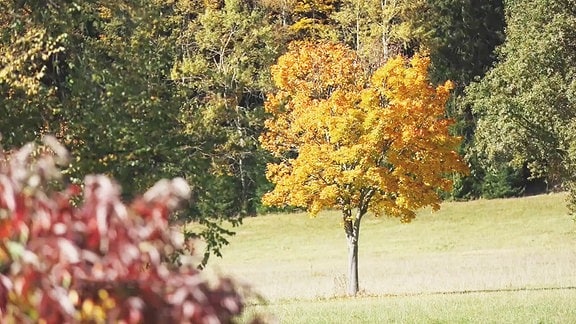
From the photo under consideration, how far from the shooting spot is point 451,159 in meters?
30.5

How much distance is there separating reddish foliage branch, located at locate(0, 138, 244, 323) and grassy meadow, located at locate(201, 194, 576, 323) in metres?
11.6

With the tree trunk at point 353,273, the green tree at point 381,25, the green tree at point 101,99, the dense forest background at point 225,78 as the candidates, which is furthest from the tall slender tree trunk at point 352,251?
the green tree at point 381,25

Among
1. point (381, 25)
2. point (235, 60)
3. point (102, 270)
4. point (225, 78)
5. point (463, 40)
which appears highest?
point (381, 25)

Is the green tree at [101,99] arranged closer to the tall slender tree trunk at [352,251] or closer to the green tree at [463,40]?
the tall slender tree trunk at [352,251]

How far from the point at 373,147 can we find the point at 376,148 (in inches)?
6.7

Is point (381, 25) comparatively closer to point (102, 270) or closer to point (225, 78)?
point (225, 78)

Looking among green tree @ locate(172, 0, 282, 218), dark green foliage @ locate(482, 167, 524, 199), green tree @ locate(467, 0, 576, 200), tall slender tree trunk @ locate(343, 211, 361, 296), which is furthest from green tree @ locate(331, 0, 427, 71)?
tall slender tree trunk @ locate(343, 211, 361, 296)

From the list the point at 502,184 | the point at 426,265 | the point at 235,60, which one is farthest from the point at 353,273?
the point at 502,184

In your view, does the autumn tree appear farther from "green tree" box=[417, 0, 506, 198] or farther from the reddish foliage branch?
"green tree" box=[417, 0, 506, 198]

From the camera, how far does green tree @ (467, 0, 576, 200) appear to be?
32.3 meters

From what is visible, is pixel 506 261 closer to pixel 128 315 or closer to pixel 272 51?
pixel 272 51

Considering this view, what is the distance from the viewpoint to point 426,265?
133ft

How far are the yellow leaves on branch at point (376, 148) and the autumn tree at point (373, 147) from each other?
0.09ft

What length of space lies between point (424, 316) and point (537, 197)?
1540 inches
